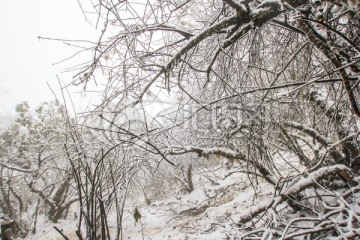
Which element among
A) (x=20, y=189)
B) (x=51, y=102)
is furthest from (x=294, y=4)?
(x=20, y=189)

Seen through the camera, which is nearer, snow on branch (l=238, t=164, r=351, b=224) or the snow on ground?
snow on branch (l=238, t=164, r=351, b=224)

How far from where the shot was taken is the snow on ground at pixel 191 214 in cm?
893

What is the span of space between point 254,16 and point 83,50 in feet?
4.97

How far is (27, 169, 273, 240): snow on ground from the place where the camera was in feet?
29.3

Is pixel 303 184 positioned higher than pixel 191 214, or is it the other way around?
pixel 303 184

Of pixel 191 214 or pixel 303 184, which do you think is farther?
pixel 191 214

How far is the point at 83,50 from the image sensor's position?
2.35 metres

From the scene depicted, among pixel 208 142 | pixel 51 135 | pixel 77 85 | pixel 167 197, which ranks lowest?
pixel 167 197

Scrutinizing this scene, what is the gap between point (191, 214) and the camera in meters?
11.8

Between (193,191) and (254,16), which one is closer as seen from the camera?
(254,16)

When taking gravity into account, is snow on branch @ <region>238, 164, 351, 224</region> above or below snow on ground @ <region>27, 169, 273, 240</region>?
above

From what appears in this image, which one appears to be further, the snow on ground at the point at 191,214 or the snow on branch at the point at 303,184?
the snow on ground at the point at 191,214

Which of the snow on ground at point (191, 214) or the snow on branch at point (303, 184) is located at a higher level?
the snow on branch at point (303, 184)

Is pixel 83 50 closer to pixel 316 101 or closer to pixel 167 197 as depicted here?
pixel 316 101
